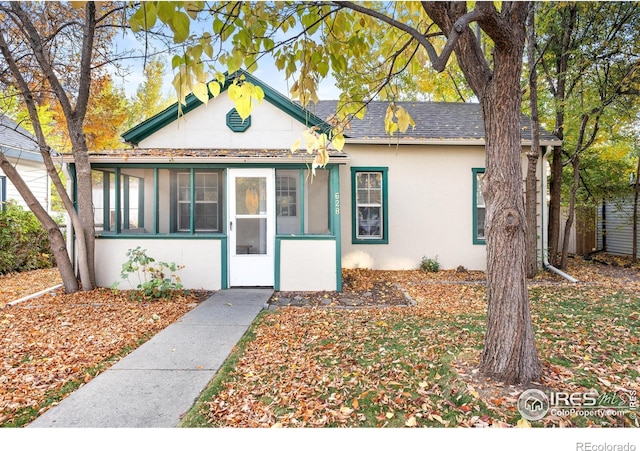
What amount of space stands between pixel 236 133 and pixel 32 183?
9.89m

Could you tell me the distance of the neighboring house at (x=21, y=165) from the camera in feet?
36.8

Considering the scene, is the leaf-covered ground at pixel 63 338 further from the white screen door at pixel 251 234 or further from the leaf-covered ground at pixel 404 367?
the leaf-covered ground at pixel 404 367

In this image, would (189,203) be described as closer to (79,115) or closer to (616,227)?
(79,115)

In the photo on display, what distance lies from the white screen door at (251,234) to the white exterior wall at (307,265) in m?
0.32

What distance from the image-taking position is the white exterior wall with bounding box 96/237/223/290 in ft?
23.4

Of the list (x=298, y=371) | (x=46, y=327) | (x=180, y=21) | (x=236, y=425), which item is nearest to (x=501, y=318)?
(x=298, y=371)

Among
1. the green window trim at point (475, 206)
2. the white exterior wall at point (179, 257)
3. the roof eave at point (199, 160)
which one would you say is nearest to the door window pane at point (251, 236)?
the white exterior wall at point (179, 257)

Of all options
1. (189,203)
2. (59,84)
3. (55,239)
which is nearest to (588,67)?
(189,203)

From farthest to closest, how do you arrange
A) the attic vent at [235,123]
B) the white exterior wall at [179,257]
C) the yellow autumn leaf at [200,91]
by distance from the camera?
the attic vent at [235,123]
the white exterior wall at [179,257]
the yellow autumn leaf at [200,91]

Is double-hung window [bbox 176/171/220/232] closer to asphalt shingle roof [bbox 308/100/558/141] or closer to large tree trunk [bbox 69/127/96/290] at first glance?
large tree trunk [bbox 69/127/96/290]

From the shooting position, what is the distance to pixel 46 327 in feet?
15.9

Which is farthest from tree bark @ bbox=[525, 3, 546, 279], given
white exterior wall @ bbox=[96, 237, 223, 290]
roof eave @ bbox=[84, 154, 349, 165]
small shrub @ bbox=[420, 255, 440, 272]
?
white exterior wall @ bbox=[96, 237, 223, 290]

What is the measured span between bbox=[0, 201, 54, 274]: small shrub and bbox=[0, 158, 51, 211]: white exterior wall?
80.8 inches

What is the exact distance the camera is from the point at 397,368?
A: 338 cm
